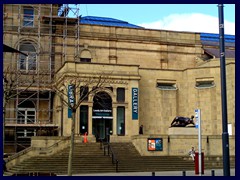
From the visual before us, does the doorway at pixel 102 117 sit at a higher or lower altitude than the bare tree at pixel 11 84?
Result: lower

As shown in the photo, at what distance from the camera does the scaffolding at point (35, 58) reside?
4500 centimetres

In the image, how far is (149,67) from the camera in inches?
2066

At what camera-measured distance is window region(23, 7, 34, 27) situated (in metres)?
49.6

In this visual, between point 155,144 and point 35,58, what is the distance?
18280 mm

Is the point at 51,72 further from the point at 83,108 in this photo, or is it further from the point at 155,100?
the point at 155,100

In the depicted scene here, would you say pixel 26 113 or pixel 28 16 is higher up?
pixel 28 16

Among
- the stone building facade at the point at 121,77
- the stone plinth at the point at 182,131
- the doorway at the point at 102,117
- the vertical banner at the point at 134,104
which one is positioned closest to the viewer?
the stone plinth at the point at 182,131

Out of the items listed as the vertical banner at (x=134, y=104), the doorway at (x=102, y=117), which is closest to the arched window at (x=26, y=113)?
the doorway at (x=102, y=117)

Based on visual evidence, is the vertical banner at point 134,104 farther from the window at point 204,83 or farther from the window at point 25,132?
the window at point 25,132

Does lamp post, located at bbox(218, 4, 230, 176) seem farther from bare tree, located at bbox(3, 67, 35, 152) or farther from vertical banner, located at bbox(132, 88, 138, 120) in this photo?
vertical banner, located at bbox(132, 88, 138, 120)

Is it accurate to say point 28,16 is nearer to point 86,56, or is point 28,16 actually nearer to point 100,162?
point 86,56

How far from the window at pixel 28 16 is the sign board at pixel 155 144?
21.3 m

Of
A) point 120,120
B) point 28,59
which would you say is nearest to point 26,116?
point 28,59

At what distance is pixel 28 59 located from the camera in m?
47.6
